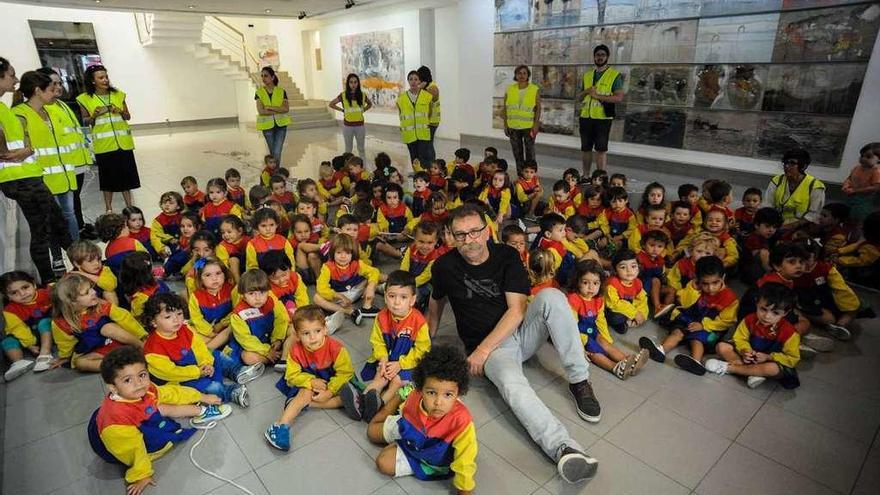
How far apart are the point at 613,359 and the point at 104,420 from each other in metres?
2.65

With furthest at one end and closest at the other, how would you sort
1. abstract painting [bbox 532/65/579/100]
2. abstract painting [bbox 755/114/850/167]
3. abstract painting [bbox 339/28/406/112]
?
abstract painting [bbox 339/28/406/112], abstract painting [bbox 532/65/579/100], abstract painting [bbox 755/114/850/167]

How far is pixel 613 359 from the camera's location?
9.64 feet

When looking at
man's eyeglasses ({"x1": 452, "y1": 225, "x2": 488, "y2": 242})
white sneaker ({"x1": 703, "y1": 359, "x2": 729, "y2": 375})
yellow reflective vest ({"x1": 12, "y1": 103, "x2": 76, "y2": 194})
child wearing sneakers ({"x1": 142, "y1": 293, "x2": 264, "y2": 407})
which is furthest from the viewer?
yellow reflective vest ({"x1": 12, "y1": 103, "x2": 76, "y2": 194})

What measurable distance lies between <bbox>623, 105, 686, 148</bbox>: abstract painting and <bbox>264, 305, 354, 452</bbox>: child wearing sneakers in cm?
642

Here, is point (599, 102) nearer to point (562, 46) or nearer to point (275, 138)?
point (562, 46)

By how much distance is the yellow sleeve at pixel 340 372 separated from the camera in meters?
2.54

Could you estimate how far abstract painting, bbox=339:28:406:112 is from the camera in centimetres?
1237

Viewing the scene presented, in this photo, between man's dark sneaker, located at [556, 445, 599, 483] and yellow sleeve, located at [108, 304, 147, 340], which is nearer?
man's dark sneaker, located at [556, 445, 599, 483]

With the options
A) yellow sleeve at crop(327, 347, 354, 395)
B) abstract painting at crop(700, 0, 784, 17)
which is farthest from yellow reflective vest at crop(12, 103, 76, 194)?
abstract painting at crop(700, 0, 784, 17)

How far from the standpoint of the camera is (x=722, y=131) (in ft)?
21.6

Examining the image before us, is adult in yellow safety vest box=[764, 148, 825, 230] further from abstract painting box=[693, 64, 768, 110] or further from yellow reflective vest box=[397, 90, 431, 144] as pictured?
yellow reflective vest box=[397, 90, 431, 144]

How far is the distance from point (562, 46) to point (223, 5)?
7179 mm

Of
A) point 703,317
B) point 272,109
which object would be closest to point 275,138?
point 272,109

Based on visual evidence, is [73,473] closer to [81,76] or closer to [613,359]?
[613,359]
